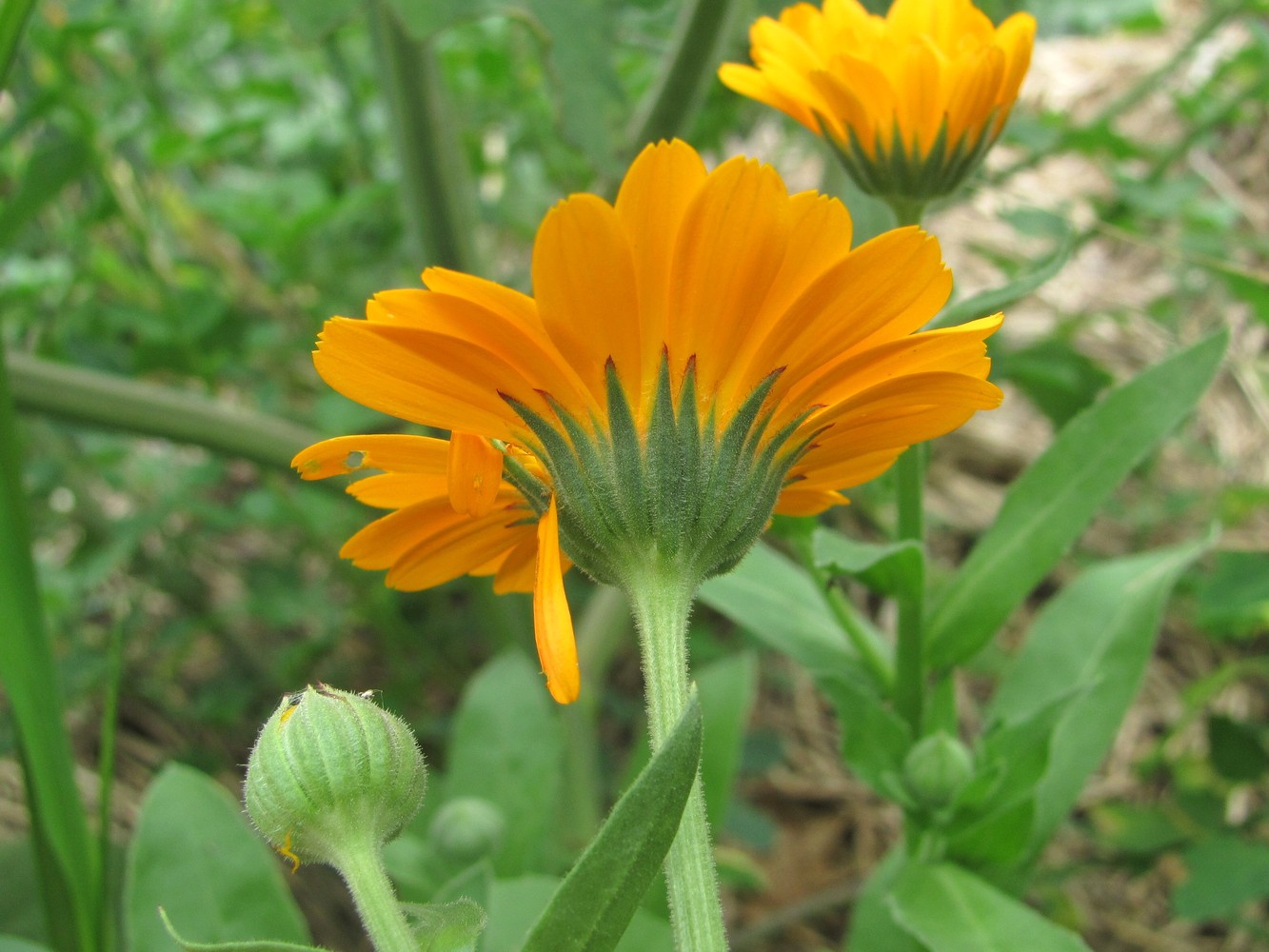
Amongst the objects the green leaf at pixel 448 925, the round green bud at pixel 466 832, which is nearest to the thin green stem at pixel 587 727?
the round green bud at pixel 466 832

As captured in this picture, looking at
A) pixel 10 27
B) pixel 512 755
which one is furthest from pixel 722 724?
pixel 10 27

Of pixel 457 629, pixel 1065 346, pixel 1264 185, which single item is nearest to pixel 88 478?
pixel 457 629

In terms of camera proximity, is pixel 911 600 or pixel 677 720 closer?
pixel 677 720

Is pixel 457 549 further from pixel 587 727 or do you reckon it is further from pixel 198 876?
pixel 587 727

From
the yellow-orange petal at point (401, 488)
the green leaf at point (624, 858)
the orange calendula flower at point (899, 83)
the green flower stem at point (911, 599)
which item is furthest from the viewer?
the green flower stem at point (911, 599)

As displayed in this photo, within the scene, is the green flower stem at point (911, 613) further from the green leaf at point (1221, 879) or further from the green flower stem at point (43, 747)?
the green flower stem at point (43, 747)

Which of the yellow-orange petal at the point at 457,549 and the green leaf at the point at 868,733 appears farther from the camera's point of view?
the green leaf at the point at 868,733

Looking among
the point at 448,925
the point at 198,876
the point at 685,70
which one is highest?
the point at 685,70
